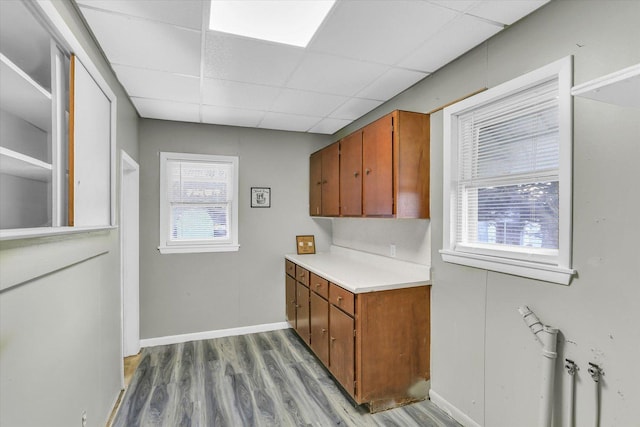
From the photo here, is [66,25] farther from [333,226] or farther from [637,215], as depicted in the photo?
[333,226]

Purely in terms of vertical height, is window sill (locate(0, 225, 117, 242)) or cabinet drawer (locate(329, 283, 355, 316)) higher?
window sill (locate(0, 225, 117, 242))

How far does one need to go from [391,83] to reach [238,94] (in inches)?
53.7

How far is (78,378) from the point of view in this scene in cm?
173

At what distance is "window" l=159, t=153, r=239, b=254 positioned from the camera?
3783 millimetres

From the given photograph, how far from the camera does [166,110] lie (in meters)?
3.41

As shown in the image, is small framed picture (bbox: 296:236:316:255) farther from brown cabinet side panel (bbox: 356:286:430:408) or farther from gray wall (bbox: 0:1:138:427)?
gray wall (bbox: 0:1:138:427)

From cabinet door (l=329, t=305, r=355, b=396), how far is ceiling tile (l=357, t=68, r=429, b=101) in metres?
1.93

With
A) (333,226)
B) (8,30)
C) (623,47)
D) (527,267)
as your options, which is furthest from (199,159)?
(623,47)

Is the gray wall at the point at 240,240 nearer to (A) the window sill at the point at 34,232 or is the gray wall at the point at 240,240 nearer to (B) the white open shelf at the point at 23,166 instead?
(A) the window sill at the point at 34,232

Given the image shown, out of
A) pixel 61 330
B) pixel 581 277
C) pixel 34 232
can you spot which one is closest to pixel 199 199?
pixel 61 330

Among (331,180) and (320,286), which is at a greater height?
(331,180)

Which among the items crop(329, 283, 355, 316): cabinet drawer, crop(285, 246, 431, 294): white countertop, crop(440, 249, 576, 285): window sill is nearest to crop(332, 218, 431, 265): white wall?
crop(285, 246, 431, 294): white countertop

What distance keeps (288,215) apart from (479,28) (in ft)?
9.75

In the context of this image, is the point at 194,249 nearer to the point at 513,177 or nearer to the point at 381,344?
the point at 381,344
